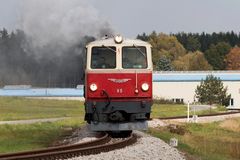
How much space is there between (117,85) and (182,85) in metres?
82.2

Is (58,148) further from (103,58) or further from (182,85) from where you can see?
(182,85)

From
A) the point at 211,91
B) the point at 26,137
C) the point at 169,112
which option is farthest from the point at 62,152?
the point at 211,91

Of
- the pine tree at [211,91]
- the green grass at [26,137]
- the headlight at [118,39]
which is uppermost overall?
the headlight at [118,39]

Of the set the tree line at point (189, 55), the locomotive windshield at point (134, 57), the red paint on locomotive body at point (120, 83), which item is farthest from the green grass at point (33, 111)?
the tree line at point (189, 55)

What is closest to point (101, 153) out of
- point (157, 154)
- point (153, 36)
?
point (157, 154)

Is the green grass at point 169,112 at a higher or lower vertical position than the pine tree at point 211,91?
lower

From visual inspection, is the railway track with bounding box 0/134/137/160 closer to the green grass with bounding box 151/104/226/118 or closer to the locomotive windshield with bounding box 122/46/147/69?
the locomotive windshield with bounding box 122/46/147/69

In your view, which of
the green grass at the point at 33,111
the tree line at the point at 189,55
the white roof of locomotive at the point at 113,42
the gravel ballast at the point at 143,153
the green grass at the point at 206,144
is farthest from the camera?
the tree line at the point at 189,55

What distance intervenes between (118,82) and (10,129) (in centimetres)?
1042

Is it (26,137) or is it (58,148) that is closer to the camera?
(58,148)

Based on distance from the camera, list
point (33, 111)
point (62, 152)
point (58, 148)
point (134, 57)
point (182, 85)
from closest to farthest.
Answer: point (62, 152) < point (58, 148) < point (134, 57) < point (33, 111) < point (182, 85)

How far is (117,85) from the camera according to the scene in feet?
66.8

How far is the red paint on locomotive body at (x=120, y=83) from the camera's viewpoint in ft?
66.5

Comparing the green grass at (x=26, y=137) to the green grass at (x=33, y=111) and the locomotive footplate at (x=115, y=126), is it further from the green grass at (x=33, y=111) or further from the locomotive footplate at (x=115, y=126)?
the green grass at (x=33, y=111)
